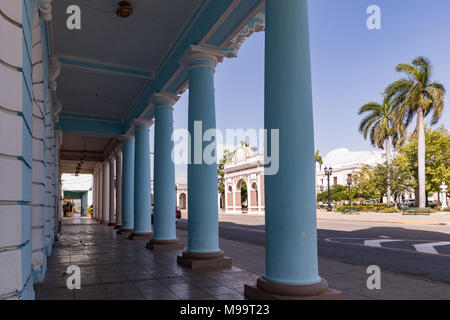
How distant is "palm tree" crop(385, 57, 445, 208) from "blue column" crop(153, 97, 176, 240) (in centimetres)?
2946

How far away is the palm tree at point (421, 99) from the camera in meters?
32.2

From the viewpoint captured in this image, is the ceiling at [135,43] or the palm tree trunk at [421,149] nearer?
the ceiling at [135,43]

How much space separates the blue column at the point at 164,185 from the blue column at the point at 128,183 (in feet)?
18.2

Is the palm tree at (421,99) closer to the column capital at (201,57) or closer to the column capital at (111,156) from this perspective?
the column capital at (111,156)

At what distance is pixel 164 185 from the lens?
10.2 metres

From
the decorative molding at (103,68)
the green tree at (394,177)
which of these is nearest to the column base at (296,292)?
the decorative molding at (103,68)

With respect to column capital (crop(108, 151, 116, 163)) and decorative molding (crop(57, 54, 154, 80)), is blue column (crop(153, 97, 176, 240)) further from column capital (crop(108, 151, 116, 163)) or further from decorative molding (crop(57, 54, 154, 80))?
column capital (crop(108, 151, 116, 163))

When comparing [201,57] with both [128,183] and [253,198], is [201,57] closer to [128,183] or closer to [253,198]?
[128,183]

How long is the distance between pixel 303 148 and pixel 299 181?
1.37ft

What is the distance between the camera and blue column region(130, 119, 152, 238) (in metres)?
13.1

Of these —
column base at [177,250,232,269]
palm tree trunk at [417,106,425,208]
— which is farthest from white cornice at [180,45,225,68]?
palm tree trunk at [417,106,425,208]

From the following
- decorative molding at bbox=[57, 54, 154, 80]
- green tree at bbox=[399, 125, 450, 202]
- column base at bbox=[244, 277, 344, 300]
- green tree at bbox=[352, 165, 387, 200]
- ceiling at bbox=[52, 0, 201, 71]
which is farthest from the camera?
green tree at bbox=[352, 165, 387, 200]
